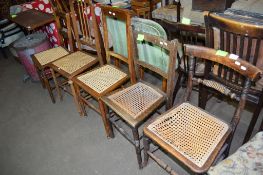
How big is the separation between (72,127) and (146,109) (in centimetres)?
96

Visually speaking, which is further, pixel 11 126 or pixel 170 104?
pixel 11 126

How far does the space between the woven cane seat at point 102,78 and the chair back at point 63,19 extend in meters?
0.57

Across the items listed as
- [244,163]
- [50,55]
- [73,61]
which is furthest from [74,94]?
[244,163]

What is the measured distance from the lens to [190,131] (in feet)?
4.42

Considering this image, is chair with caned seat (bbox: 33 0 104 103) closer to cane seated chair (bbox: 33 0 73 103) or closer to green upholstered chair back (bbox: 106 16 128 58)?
cane seated chair (bbox: 33 0 73 103)

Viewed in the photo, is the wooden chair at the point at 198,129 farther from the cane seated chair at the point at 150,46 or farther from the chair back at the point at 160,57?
the cane seated chair at the point at 150,46

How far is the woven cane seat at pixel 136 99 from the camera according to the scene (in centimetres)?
153

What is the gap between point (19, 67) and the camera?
336 cm

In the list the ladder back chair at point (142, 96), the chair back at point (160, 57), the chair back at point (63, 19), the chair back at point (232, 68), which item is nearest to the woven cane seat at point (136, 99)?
the ladder back chair at point (142, 96)

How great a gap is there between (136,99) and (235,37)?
774 mm

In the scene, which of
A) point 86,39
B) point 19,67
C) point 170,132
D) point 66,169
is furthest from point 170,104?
point 19,67

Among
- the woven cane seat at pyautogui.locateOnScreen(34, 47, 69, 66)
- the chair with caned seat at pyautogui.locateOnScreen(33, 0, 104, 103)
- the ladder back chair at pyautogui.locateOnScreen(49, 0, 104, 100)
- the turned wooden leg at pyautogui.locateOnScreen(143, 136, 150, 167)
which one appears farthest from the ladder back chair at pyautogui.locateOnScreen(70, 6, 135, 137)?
the woven cane seat at pyautogui.locateOnScreen(34, 47, 69, 66)

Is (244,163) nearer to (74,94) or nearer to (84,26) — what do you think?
(74,94)

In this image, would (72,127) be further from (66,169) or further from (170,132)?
(170,132)
